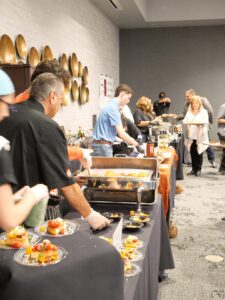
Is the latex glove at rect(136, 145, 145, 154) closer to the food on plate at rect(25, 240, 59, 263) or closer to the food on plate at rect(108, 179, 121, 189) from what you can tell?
the food on plate at rect(108, 179, 121, 189)

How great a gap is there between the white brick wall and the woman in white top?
1697 millimetres

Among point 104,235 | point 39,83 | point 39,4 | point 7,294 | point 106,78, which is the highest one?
point 39,4

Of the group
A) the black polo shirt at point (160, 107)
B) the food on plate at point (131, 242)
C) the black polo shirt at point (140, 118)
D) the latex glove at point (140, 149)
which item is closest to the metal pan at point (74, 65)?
the black polo shirt at point (140, 118)

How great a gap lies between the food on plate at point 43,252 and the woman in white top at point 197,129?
5089 millimetres

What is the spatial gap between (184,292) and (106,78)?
5.87 metres

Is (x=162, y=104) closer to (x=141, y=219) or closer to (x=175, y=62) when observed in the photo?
(x=175, y=62)

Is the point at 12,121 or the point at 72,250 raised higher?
the point at 12,121

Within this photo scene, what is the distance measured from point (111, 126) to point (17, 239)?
2981 millimetres

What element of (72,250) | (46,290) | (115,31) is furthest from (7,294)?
(115,31)

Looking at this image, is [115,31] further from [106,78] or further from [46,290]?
[46,290]

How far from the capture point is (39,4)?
13.7 feet

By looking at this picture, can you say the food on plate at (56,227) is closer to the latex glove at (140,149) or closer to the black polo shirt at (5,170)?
the black polo shirt at (5,170)

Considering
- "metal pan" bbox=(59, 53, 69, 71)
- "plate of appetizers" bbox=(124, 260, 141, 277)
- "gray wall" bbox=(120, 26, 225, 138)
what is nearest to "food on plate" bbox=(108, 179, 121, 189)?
"plate of appetizers" bbox=(124, 260, 141, 277)

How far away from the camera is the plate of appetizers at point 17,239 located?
43.3 inches
